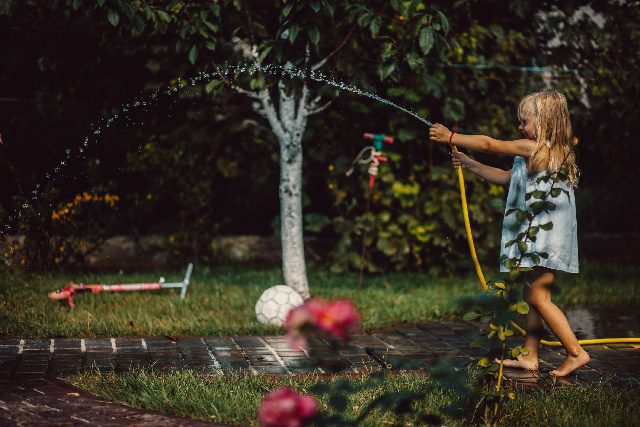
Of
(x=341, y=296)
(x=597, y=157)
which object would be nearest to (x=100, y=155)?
(x=341, y=296)

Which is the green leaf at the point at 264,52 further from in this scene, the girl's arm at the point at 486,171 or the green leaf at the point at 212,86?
the girl's arm at the point at 486,171

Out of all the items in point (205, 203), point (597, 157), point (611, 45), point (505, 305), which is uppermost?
point (611, 45)

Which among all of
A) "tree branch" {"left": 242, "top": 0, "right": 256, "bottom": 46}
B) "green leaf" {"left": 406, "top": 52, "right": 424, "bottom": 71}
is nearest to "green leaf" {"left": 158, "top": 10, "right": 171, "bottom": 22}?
"tree branch" {"left": 242, "top": 0, "right": 256, "bottom": 46}

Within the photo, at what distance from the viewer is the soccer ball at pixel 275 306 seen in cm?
609

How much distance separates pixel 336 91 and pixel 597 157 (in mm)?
4999

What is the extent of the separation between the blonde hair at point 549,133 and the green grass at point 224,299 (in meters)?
0.70

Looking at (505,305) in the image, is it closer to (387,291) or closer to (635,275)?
(387,291)

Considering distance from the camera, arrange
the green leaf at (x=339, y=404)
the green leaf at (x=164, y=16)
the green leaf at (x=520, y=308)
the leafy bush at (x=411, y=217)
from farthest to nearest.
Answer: the leafy bush at (x=411, y=217) < the green leaf at (x=164, y=16) < the green leaf at (x=520, y=308) < the green leaf at (x=339, y=404)

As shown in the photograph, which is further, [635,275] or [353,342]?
[635,275]

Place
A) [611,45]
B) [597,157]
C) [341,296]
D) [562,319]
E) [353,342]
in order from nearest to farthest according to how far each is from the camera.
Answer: [562,319]
[353,342]
[341,296]
[611,45]
[597,157]

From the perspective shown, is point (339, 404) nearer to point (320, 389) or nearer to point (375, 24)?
point (320, 389)

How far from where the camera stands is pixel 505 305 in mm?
3605

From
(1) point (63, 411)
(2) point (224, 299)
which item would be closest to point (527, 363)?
(1) point (63, 411)

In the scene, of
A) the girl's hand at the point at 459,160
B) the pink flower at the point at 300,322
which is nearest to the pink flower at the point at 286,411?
the pink flower at the point at 300,322
